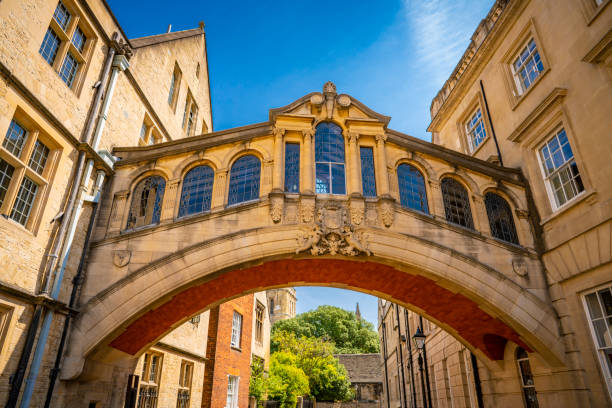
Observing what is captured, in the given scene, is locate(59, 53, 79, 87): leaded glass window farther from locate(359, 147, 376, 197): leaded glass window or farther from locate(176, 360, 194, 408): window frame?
locate(176, 360, 194, 408): window frame

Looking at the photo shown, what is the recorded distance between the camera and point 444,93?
698 inches

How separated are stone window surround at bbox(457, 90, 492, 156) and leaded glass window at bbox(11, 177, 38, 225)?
13.7 m

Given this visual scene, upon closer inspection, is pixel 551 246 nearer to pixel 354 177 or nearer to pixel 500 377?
pixel 500 377

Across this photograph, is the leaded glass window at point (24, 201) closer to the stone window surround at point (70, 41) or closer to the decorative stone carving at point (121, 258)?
the decorative stone carving at point (121, 258)

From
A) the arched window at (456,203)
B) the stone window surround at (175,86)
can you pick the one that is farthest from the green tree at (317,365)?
the arched window at (456,203)

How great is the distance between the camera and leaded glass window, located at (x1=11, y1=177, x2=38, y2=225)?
8.10 m

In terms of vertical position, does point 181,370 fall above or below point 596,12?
below

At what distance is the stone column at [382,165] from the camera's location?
35.7 ft

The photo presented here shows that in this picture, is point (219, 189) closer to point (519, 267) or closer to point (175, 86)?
point (519, 267)

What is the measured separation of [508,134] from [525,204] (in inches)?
104

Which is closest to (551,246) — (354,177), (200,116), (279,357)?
(354,177)

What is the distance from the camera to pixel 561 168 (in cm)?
1061

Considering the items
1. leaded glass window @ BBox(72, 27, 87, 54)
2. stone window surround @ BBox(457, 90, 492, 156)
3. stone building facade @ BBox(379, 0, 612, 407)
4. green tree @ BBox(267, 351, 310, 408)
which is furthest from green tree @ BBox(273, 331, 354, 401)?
leaded glass window @ BBox(72, 27, 87, 54)

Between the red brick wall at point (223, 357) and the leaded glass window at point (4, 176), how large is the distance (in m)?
11.1
